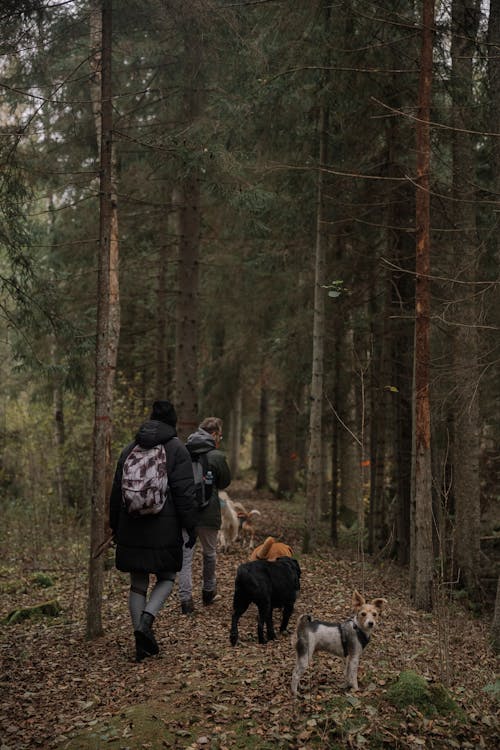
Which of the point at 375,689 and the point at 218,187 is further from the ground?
the point at 218,187

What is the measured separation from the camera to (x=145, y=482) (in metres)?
6.43

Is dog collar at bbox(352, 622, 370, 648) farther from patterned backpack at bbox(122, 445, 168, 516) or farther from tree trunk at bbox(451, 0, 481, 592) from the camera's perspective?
tree trunk at bbox(451, 0, 481, 592)

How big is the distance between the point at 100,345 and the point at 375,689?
4623 millimetres

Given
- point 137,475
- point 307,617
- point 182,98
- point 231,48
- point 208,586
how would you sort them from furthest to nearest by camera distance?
point 182,98 → point 231,48 → point 208,586 → point 137,475 → point 307,617

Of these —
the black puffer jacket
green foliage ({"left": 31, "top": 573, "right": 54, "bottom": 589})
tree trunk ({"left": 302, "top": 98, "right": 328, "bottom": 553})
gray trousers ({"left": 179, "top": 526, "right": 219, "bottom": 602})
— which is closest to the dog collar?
the black puffer jacket

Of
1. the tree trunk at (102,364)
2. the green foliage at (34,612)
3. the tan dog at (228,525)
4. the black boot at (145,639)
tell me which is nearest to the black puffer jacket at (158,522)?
the black boot at (145,639)

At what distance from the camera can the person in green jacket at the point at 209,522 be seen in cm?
820

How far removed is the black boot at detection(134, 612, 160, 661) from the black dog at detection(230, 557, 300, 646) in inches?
31.5

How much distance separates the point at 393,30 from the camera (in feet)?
38.5

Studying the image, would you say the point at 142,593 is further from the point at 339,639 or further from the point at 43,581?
the point at 43,581

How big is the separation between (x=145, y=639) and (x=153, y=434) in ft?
6.64

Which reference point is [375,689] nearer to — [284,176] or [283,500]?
[284,176]

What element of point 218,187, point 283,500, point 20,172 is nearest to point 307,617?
point 20,172

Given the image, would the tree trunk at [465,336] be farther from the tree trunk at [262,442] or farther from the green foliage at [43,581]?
the tree trunk at [262,442]
